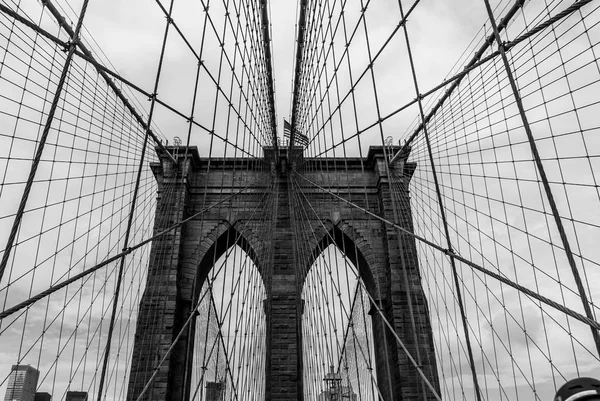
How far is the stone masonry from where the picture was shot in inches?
440

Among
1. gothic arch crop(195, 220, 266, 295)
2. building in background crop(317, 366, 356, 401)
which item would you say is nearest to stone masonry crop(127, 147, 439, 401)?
gothic arch crop(195, 220, 266, 295)

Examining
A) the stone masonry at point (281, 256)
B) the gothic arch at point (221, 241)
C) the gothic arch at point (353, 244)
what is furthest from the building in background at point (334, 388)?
the gothic arch at point (221, 241)

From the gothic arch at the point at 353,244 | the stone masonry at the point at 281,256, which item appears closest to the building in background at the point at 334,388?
the stone masonry at the point at 281,256

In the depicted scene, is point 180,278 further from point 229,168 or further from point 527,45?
point 527,45

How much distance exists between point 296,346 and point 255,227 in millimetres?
3652

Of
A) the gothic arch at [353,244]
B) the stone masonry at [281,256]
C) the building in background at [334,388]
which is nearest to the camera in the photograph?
the building in background at [334,388]

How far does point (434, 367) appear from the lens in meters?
11.2

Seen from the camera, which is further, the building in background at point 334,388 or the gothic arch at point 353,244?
the gothic arch at point 353,244

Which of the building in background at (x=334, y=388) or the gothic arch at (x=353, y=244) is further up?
the gothic arch at (x=353, y=244)

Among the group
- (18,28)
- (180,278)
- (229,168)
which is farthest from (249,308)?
(18,28)

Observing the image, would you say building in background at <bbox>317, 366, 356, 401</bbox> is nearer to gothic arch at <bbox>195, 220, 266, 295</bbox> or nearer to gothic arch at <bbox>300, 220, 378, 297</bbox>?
gothic arch at <bbox>300, 220, 378, 297</bbox>

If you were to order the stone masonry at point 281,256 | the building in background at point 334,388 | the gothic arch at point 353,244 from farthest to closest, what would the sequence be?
the gothic arch at point 353,244 → the stone masonry at point 281,256 → the building in background at point 334,388

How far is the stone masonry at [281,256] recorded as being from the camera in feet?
36.7

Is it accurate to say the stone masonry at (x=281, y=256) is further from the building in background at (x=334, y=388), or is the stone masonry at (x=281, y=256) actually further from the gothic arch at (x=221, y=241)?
the building in background at (x=334, y=388)
